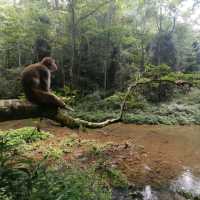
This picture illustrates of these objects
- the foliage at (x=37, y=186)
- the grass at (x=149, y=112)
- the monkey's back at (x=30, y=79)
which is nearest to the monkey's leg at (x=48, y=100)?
the monkey's back at (x=30, y=79)

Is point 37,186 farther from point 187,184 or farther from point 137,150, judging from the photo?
point 137,150

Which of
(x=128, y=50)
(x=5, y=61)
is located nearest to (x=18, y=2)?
(x=5, y=61)

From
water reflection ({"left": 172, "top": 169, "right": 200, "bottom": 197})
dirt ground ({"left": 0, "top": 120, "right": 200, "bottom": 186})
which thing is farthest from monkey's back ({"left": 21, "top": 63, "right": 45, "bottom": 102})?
water reflection ({"left": 172, "top": 169, "right": 200, "bottom": 197})

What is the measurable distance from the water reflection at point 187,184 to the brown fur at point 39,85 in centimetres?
387

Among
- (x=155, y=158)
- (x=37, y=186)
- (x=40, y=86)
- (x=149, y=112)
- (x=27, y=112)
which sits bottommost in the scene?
(x=155, y=158)

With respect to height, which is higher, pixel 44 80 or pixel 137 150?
pixel 44 80

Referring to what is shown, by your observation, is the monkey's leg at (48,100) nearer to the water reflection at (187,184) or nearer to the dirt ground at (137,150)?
the dirt ground at (137,150)

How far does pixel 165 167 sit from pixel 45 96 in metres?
5.08

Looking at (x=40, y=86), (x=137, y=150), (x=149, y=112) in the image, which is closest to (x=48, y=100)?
(x=40, y=86)

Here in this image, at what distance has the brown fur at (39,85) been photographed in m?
3.30

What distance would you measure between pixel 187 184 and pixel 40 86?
14.3 ft

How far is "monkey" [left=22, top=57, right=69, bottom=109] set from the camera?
3307 mm

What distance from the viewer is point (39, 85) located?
11.8 feet

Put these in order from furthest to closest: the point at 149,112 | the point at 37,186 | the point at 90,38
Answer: the point at 90,38, the point at 149,112, the point at 37,186
